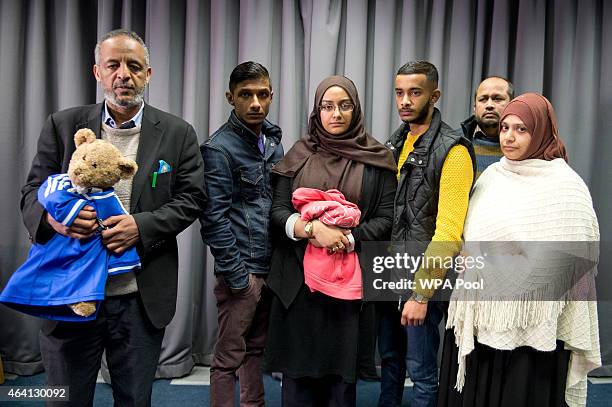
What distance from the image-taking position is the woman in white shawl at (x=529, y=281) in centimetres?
167

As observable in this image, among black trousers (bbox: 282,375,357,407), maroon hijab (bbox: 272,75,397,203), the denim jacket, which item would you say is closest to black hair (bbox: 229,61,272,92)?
the denim jacket

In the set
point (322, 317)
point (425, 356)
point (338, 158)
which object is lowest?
point (425, 356)

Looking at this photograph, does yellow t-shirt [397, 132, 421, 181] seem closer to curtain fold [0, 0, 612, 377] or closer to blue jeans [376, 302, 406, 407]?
blue jeans [376, 302, 406, 407]

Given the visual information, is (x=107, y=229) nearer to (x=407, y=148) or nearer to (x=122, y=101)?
(x=122, y=101)

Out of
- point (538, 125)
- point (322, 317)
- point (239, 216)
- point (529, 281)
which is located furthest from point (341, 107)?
point (529, 281)

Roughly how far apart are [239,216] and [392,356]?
941 millimetres

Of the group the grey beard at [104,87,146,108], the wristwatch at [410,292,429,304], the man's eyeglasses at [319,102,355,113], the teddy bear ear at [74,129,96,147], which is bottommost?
the wristwatch at [410,292,429,304]

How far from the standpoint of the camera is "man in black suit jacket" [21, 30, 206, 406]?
5.27ft

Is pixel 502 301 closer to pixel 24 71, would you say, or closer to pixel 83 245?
pixel 83 245

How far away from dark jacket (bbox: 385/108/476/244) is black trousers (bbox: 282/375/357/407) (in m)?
0.62

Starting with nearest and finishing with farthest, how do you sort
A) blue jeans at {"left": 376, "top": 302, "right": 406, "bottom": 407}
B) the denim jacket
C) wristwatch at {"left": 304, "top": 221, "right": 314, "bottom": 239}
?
wristwatch at {"left": 304, "top": 221, "right": 314, "bottom": 239}, the denim jacket, blue jeans at {"left": 376, "top": 302, "right": 406, "bottom": 407}

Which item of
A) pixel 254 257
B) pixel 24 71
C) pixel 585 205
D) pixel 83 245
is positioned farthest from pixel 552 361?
pixel 24 71

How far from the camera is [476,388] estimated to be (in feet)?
5.89

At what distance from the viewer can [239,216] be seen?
6.61 ft
